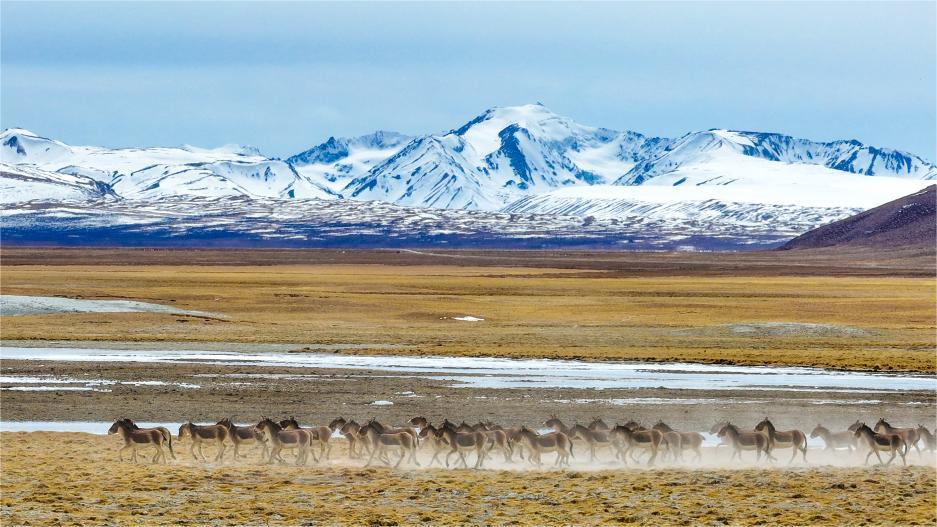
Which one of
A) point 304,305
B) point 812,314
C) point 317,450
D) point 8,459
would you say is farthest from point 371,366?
point 812,314

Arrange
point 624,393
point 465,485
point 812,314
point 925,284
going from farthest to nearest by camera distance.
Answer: point 925,284, point 812,314, point 624,393, point 465,485

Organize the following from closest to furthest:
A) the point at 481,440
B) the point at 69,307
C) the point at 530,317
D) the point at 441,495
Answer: the point at 441,495 → the point at 481,440 → the point at 69,307 → the point at 530,317

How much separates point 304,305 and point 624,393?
1343 inches

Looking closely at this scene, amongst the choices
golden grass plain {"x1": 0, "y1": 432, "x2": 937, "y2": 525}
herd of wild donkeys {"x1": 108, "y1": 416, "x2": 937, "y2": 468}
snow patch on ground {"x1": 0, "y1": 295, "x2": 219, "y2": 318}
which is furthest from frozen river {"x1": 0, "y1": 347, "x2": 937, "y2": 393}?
snow patch on ground {"x1": 0, "y1": 295, "x2": 219, "y2": 318}

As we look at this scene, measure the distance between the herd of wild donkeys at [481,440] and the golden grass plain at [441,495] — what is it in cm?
49

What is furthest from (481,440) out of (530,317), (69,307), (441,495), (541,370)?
(530,317)

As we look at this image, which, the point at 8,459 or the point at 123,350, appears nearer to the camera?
the point at 8,459

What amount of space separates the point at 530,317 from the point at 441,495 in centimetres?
3958

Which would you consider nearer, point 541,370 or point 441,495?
point 441,495

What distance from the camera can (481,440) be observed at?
1927 centimetres

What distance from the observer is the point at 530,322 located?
5288cm

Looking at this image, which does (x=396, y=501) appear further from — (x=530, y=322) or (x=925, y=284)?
(x=925, y=284)

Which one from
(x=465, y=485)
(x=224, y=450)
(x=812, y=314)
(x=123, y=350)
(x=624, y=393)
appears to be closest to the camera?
(x=465, y=485)

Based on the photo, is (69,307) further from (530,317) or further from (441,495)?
(441,495)
